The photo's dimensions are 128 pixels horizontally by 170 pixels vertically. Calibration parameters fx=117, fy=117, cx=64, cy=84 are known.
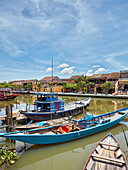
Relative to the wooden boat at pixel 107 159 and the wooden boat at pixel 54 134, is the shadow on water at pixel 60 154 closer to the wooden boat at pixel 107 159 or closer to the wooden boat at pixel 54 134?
the wooden boat at pixel 54 134

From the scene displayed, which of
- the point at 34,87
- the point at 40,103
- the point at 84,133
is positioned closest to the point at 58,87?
the point at 34,87

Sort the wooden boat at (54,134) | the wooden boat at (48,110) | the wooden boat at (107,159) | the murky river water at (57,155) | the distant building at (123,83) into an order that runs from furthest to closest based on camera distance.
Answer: the distant building at (123,83)
the wooden boat at (48,110)
the wooden boat at (54,134)
the murky river water at (57,155)
the wooden boat at (107,159)

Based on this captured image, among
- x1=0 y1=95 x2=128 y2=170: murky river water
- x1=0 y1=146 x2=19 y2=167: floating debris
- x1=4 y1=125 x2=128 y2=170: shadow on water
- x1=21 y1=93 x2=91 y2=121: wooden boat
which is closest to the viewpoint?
x1=0 y1=146 x2=19 y2=167: floating debris

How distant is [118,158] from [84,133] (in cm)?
392

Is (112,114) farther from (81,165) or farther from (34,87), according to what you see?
(34,87)

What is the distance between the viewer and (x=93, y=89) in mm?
52938

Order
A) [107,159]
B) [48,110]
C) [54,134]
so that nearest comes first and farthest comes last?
[107,159] < [54,134] < [48,110]

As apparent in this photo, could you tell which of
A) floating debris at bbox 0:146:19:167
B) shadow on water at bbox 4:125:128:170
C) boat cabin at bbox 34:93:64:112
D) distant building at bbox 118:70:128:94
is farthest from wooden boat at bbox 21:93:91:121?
distant building at bbox 118:70:128:94

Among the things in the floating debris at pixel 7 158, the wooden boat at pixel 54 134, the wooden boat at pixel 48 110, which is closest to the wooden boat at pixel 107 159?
the wooden boat at pixel 54 134

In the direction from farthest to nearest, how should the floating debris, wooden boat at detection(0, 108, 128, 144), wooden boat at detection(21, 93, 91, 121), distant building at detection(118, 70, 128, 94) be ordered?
distant building at detection(118, 70, 128, 94) < wooden boat at detection(21, 93, 91, 121) < wooden boat at detection(0, 108, 128, 144) < the floating debris

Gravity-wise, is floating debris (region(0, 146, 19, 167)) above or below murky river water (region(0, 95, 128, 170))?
above

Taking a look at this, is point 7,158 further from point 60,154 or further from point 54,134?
point 60,154

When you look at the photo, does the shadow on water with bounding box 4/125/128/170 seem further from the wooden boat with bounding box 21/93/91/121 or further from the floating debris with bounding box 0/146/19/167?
the wooden boat with bounding box 21/93/91/121

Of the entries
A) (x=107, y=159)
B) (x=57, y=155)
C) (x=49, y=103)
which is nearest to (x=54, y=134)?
(x=57, y=155)
